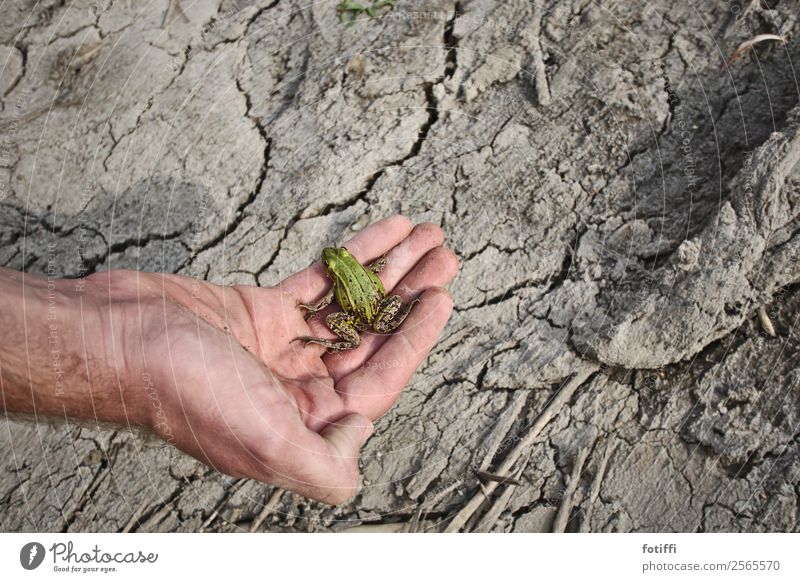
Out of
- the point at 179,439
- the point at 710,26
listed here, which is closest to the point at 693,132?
A: the point at 710,26

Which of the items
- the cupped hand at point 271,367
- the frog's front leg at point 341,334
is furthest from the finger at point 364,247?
the frog's front leg at point 341,334

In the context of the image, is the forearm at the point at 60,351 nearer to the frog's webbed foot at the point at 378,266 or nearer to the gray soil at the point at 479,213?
the gray soil at the point at 479,213

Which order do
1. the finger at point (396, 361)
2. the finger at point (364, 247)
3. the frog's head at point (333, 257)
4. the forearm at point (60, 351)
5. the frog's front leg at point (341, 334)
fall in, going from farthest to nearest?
the finger at point (364, 247) → the frog's head at point (333, 257) → the frog's front leg at point (341, 334) → the finger at point (396, 361) → the forearm at point (60, 351)

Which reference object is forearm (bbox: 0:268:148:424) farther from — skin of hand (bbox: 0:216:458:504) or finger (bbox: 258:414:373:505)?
finger (bbox: 258:414:373:505)

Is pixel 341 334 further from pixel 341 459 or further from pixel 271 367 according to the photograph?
pixel 341 459

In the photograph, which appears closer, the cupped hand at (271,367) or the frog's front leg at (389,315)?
the cupped hand at (271,367)

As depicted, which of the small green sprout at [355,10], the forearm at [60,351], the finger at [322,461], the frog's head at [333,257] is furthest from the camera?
the small green sprout at [355,10]
